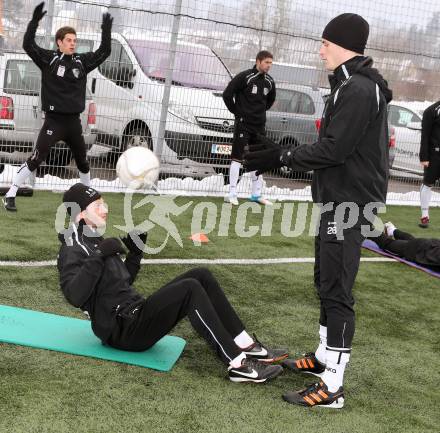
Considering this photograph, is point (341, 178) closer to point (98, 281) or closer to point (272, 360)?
point (272, 360)

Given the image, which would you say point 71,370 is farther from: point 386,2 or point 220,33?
point 386,2

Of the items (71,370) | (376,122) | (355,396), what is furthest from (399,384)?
(71,370)

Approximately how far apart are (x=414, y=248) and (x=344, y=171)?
4.03 m

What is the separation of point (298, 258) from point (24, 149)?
13.8ft

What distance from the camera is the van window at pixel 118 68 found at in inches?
402

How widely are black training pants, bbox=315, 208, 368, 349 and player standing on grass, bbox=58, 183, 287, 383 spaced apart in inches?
22.8

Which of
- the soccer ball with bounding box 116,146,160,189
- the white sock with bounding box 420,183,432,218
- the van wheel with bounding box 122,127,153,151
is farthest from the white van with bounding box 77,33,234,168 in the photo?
the white sock with bounding box 420,183,432,218

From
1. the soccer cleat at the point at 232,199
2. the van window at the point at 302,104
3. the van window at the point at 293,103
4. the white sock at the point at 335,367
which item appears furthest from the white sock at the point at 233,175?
the white sock at the point at 335,367

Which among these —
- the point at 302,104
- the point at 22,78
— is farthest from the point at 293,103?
the point at 22,78

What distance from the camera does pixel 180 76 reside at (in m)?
10.4

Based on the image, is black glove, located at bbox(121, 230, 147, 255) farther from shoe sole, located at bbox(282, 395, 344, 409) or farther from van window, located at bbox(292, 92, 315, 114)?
van window, located at bbox(292, 92, 315, 114)

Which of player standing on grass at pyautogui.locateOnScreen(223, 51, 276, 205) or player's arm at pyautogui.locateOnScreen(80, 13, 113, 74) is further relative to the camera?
player standing on grass at pyautogui.locateOnScreen(223, 51, 276, 205)

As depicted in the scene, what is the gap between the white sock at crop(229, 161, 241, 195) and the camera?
411 inches

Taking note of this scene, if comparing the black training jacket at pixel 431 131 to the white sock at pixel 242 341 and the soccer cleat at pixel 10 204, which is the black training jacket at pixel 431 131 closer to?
the soccer cleat at pixel 10 204
